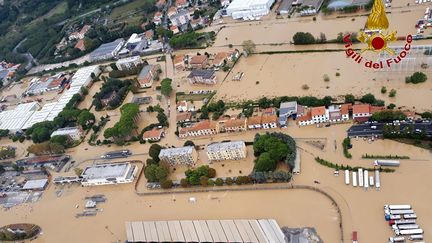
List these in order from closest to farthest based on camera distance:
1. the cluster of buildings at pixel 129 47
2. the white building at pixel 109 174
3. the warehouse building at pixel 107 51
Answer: the white building at pixel 109 174 < the cluster of buildings at pixel 129 47 < the warehouse building at pixel 107 51

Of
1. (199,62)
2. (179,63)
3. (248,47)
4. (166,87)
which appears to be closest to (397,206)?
(166,87)

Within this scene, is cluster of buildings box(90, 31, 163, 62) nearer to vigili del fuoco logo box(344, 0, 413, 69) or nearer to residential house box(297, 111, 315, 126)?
residential house box(297, 111, 315, 126)

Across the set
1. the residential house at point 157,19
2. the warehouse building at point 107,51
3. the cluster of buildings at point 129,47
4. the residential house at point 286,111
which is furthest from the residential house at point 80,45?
the residential house at point 286,111

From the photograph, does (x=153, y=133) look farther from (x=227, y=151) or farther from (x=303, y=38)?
(x=303, y=38)

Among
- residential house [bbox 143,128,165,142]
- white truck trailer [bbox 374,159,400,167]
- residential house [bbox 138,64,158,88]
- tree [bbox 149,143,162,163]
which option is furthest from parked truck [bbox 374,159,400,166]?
residential house [bbox 138,64,158,88]

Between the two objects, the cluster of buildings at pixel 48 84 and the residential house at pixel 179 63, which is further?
the cluster of buildings at pixel 48 84

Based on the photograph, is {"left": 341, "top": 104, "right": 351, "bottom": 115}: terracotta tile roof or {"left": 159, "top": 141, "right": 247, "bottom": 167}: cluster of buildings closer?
{"left": 159, "top": 141, "right": 247, "bottom": 167}: cluster of buildings

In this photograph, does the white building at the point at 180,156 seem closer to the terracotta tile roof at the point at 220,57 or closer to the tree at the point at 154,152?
the tree at the point at 154,152
